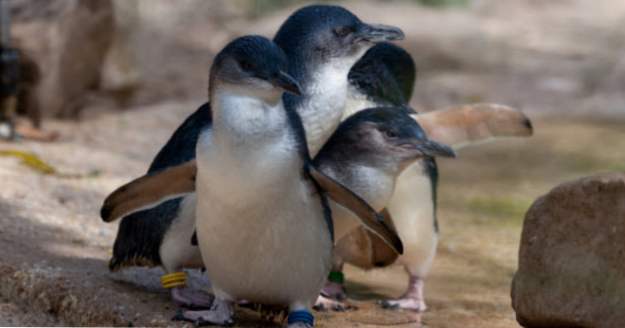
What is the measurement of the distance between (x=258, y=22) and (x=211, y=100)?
10.6 m

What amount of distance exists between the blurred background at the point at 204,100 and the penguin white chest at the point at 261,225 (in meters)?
0.32

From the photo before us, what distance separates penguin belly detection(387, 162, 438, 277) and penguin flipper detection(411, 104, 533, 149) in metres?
0.25

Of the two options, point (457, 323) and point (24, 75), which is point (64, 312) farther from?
point (24, 75)

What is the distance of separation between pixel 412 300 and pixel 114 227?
1598 millimetres

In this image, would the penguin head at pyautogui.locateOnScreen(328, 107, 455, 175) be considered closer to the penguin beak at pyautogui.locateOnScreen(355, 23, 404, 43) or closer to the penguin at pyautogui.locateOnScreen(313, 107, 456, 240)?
the penguin at pyautogui.locateOnScreen(313, 107, 456, 240)

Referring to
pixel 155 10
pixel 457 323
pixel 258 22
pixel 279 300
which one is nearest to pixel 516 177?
pixel 457 323

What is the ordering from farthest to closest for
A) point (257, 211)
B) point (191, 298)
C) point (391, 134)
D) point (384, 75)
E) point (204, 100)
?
point (204, 100) < point (384, 75) < point (391, 134) < point (191, 298) < point (257, 211)

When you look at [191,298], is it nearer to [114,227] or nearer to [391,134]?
[391,134]

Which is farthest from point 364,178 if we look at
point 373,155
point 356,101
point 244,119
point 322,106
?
point 244,119

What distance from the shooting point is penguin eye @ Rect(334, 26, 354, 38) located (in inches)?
166

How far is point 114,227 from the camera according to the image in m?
5.38

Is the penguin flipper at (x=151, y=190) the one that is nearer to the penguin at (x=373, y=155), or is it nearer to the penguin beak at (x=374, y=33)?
the penguin at (x=373, y=155)

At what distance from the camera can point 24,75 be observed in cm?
905

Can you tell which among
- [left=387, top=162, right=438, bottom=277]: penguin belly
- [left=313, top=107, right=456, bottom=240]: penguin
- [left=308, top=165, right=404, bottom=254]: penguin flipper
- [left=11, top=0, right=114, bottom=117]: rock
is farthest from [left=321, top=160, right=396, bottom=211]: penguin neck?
[left=11, top=0, right=114, bottom=117]: rock
